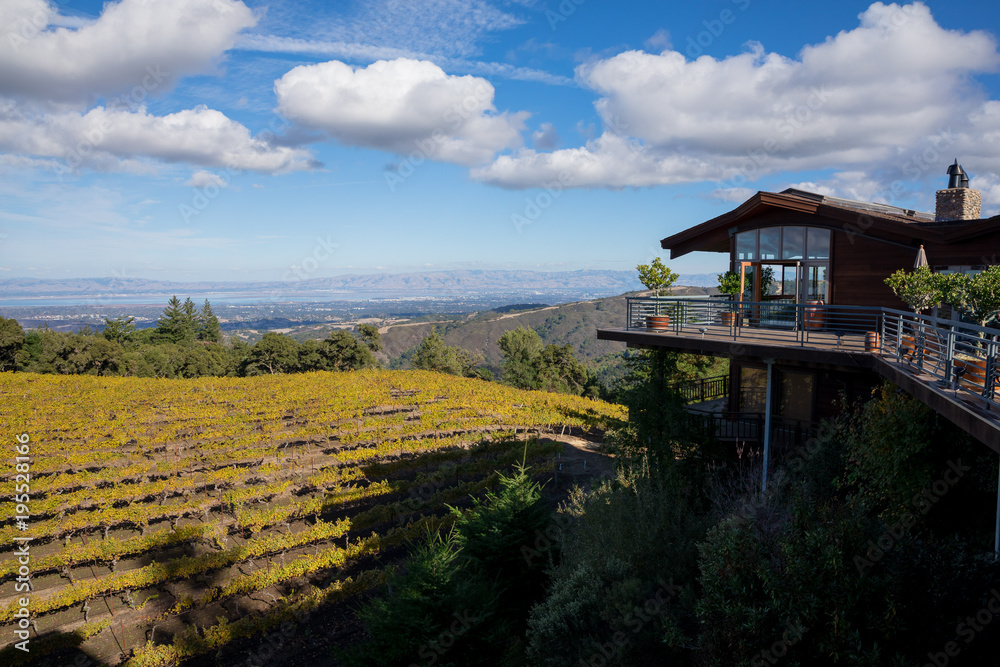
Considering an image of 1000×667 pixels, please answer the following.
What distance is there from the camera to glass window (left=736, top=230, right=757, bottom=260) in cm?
1582

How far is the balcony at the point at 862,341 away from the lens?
622cm

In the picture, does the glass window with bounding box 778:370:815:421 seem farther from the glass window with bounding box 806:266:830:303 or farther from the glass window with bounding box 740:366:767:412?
the glass window with bounding box 806:266:830:303

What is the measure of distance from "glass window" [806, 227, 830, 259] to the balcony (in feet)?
5.47

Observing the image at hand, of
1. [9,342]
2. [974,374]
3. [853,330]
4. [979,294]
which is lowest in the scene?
[9,342]

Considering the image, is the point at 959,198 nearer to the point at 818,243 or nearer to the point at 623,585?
the point at 818,243

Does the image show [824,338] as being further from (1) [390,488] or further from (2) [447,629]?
(1) [390,488]

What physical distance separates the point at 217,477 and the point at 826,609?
633 inches

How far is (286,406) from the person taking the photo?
2481 centimetres

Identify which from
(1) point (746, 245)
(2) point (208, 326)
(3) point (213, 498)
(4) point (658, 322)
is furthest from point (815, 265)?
(2) point (208, 326)

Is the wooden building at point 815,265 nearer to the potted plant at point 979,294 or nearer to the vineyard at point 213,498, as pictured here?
the potted plant at point 979,294

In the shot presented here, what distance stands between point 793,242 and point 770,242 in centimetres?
67

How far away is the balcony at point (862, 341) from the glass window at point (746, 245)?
1.74 metres

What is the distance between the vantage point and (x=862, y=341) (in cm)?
1146

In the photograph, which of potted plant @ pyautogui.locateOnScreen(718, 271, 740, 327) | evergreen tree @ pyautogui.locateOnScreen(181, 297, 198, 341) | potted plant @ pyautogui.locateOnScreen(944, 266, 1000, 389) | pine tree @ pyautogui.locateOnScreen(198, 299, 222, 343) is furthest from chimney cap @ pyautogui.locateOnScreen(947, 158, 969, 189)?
pine tree @ pyautogui.locateOnScreen(198, 299, 222, 343)
